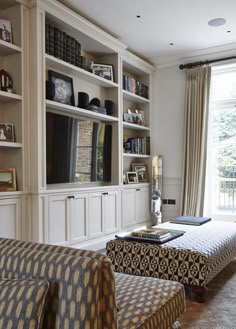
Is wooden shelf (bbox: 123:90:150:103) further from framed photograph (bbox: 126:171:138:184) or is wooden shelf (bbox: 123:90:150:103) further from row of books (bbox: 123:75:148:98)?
framed photograph (bbox: 126:171:138:184)

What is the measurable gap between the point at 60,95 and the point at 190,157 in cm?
244

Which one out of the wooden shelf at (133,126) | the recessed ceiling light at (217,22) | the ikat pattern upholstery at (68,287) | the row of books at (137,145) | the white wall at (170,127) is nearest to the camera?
the ikat pattern upholstery at (68,287)

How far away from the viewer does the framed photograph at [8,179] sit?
326cm

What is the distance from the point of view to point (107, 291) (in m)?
1.14

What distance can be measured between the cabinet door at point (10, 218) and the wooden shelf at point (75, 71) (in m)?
1.61

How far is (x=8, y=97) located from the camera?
10.6 feet

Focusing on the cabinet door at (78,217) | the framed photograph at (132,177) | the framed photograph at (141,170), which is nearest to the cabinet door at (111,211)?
the cabinet door at (78,217)

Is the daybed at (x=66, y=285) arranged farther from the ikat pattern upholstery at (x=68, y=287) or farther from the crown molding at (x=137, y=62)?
the crown molding at (x=137, y=62)

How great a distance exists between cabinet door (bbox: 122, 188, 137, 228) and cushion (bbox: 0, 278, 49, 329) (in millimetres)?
3779

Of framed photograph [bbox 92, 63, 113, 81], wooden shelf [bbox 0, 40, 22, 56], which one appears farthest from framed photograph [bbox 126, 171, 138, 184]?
wooden shelf [bbox 0, 40, 22, 56]

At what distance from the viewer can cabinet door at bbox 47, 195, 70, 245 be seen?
351 centimetres

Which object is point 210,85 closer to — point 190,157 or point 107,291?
point 190,157

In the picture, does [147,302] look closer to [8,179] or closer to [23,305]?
[23,305]

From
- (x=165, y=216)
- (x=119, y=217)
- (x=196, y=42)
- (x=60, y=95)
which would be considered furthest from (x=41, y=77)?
(x=165, y=216)
